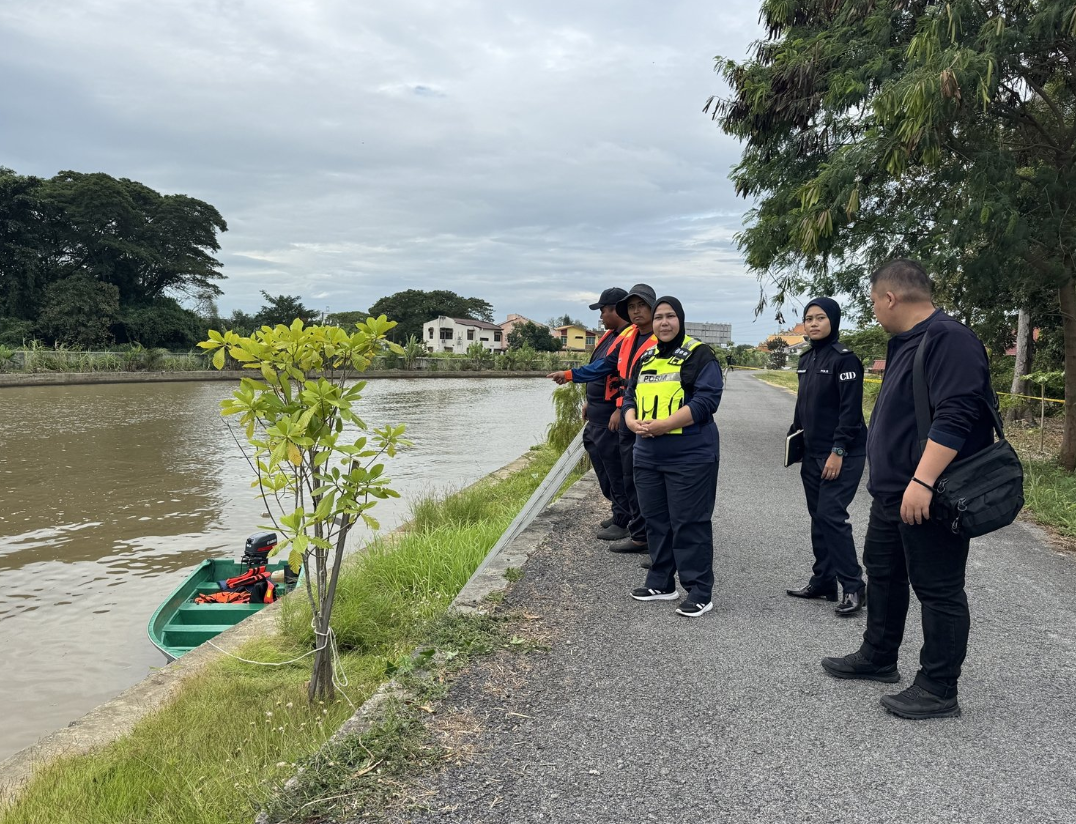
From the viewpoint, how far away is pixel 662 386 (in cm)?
418

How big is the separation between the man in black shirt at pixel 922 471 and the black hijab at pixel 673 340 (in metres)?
1.22

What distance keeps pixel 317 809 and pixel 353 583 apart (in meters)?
2.96

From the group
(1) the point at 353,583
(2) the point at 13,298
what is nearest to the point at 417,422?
(1) the point at 353,583

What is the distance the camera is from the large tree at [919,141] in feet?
24.8

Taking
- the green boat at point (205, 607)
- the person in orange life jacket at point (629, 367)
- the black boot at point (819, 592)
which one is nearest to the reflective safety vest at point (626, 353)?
the person in orange life jacket at point (629, 367)

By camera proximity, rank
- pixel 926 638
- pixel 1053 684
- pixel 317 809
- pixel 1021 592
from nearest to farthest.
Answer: pixel 317 809 → pixel 926 638 → pixel 1053 684 → pixel 1021 592

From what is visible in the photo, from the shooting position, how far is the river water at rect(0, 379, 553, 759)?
18.4 feet

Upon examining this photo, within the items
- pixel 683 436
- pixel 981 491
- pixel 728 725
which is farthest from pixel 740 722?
pixel 683 436

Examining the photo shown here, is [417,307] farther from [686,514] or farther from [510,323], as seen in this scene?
[686,514]

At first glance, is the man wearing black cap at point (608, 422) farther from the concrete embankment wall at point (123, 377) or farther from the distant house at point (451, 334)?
the distant house at point (451, 334)

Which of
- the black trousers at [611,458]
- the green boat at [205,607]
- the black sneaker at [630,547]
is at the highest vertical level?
the black trousers at [611,458]

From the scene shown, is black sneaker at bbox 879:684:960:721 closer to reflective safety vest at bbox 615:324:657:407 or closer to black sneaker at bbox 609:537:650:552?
reflective safety vest at bbox 615:324:657:407

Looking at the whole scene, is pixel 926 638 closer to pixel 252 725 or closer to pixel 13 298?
pixel 252 725

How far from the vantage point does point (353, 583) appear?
5.22 metres
